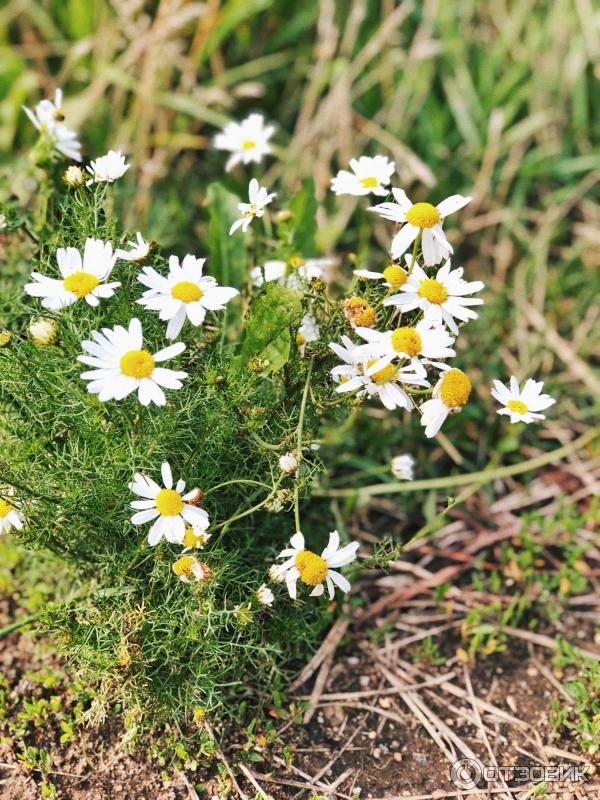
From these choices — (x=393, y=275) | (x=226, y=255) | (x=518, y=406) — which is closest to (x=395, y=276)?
(x=393, y=275)

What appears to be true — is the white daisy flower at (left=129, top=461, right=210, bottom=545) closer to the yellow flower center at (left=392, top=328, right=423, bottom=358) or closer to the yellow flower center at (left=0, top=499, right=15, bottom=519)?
the yellow flower center at (left=0, top=499, right=15, bottom=519)

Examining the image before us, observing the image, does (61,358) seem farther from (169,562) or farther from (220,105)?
(220,105)

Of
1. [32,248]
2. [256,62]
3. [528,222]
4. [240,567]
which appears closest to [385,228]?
[528,222]

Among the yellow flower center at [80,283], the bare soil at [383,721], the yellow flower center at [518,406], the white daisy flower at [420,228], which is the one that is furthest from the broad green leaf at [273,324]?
the bare soil at [383,721]

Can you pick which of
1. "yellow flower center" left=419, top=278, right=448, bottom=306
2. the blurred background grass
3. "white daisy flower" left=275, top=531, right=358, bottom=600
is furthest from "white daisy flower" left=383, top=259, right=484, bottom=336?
the blurred background grass

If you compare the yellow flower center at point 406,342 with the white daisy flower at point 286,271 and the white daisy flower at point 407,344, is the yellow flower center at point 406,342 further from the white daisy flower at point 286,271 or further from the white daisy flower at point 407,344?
the white daisy flower at point 286,271
